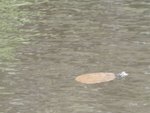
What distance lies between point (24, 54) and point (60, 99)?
1.17 metres

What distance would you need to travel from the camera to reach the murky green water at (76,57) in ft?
13.5

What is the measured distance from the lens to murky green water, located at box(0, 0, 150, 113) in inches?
162

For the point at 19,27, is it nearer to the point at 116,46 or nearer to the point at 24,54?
the point at 24,54

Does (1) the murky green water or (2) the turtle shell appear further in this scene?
(2) the turtle shell

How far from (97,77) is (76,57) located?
615 mm

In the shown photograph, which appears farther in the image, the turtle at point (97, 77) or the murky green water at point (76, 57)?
the turtle at point (97, 77)

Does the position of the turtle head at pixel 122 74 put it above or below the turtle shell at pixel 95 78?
below

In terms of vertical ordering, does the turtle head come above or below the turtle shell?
below

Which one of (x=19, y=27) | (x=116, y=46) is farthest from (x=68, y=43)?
(x=19, y=27)

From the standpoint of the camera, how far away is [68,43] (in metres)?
5.51

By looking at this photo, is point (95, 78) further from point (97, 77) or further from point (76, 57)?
point (76, 57)

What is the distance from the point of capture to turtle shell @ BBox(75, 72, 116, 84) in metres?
4.46

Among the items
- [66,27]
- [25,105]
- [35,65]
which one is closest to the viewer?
[25,105]

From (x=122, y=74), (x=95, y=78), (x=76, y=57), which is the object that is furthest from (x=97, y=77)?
(x=76, y=57)
